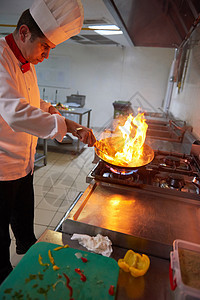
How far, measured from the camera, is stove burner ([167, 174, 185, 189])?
130cm

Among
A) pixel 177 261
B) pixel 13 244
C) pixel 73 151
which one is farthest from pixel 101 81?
pixel 177 261

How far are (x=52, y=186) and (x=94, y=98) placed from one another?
4883mm

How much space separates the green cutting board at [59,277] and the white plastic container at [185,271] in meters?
0.20

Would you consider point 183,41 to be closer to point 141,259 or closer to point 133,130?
point 133,130

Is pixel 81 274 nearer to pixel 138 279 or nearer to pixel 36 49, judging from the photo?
pixel 138 279

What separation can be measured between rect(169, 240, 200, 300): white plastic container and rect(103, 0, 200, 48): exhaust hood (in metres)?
1.35

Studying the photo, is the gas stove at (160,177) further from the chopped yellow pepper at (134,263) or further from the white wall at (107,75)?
the white wall at (107,75)

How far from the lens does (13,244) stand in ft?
6.69

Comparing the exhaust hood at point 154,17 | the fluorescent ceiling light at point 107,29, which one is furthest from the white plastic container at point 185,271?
the fluorescent ceiling light at point 107,29

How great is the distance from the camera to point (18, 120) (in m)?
0.96

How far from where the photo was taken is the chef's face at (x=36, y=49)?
1.10m

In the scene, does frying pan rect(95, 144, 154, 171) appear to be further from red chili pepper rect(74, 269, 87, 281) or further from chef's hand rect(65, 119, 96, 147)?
red chili pepper rect(74, 269, 87, 281)

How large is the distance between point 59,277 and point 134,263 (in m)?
0.27

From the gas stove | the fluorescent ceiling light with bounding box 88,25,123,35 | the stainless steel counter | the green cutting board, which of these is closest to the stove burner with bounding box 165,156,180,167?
the gas stove
